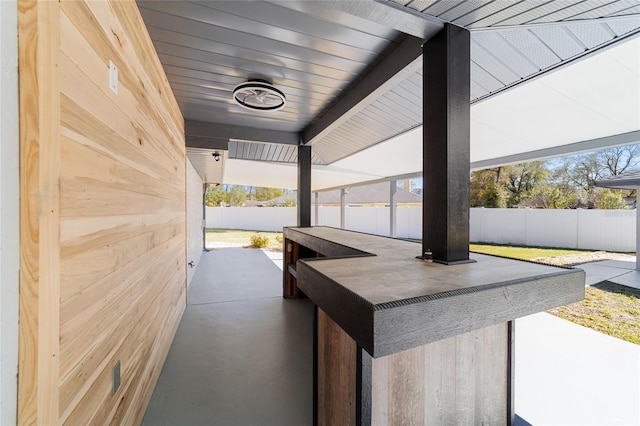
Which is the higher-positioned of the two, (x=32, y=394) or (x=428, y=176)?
(x=428, y=176)

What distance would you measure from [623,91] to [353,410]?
3703 mm

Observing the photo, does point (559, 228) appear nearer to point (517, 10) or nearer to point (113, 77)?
point (517, 10)

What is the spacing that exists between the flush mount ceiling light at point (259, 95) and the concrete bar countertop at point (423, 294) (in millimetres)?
1670

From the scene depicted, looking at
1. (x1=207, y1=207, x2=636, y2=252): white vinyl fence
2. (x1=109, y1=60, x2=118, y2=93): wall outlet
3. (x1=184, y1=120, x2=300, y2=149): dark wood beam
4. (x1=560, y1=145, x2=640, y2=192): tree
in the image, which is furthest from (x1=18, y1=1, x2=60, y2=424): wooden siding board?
(x1=560, y1=145, x2=640, y2=192): tree

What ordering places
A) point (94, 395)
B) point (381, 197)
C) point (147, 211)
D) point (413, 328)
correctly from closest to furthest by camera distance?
point (413, 328) → point (94, 395) → point (147, 211) → point (381, 197)

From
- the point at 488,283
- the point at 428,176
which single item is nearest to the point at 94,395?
the point at 488,283

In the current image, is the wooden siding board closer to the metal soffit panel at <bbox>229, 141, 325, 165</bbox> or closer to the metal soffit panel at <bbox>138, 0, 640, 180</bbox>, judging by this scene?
the metal soffit panel at <bbox>138, 0, 640, 180</bbox>

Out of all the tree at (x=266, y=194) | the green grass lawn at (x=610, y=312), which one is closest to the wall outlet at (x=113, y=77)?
the green grass lawn at (x=610, y=312)

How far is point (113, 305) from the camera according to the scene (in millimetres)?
1304

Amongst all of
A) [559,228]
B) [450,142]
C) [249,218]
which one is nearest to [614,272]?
[559,228]

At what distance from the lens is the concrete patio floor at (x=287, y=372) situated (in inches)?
72.7

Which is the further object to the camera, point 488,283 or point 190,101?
point 190,101

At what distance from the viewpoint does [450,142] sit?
1544 mm

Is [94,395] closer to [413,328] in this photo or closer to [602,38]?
[413,328]
